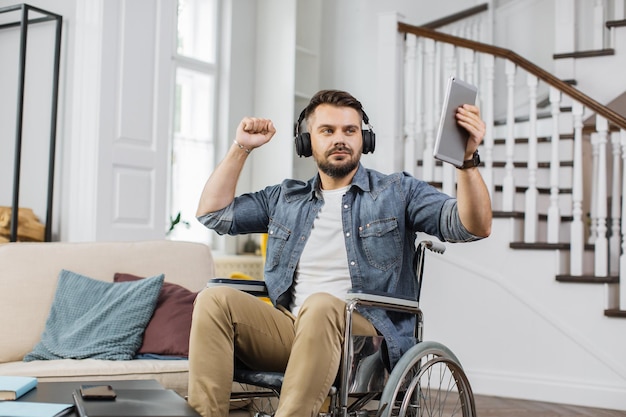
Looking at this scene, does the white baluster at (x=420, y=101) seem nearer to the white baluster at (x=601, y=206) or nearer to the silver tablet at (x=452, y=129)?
the white baluster at (x=601, y=206)

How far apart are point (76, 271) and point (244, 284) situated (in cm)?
94

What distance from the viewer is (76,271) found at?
9.68 feet

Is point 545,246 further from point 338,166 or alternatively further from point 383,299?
point 383,299

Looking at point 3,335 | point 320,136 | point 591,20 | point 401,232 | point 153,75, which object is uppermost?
point 591,20

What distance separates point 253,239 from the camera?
6359mm

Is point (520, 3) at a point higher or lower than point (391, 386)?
higher

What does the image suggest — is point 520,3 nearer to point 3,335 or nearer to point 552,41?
point 552,41

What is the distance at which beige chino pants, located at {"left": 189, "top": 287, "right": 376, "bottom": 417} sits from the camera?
1.87 metres

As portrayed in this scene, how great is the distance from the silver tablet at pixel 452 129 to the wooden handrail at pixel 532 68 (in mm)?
2449

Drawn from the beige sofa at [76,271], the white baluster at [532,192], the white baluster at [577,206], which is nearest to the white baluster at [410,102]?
the white baluster at [532,192]

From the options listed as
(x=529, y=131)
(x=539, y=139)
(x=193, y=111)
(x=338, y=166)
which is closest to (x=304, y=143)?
(x=338, y=166)

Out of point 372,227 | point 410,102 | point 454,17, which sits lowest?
point 372,227

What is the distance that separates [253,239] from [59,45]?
2445 millimetres

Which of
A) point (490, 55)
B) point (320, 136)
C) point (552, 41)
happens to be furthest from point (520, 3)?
point (320, 136)
